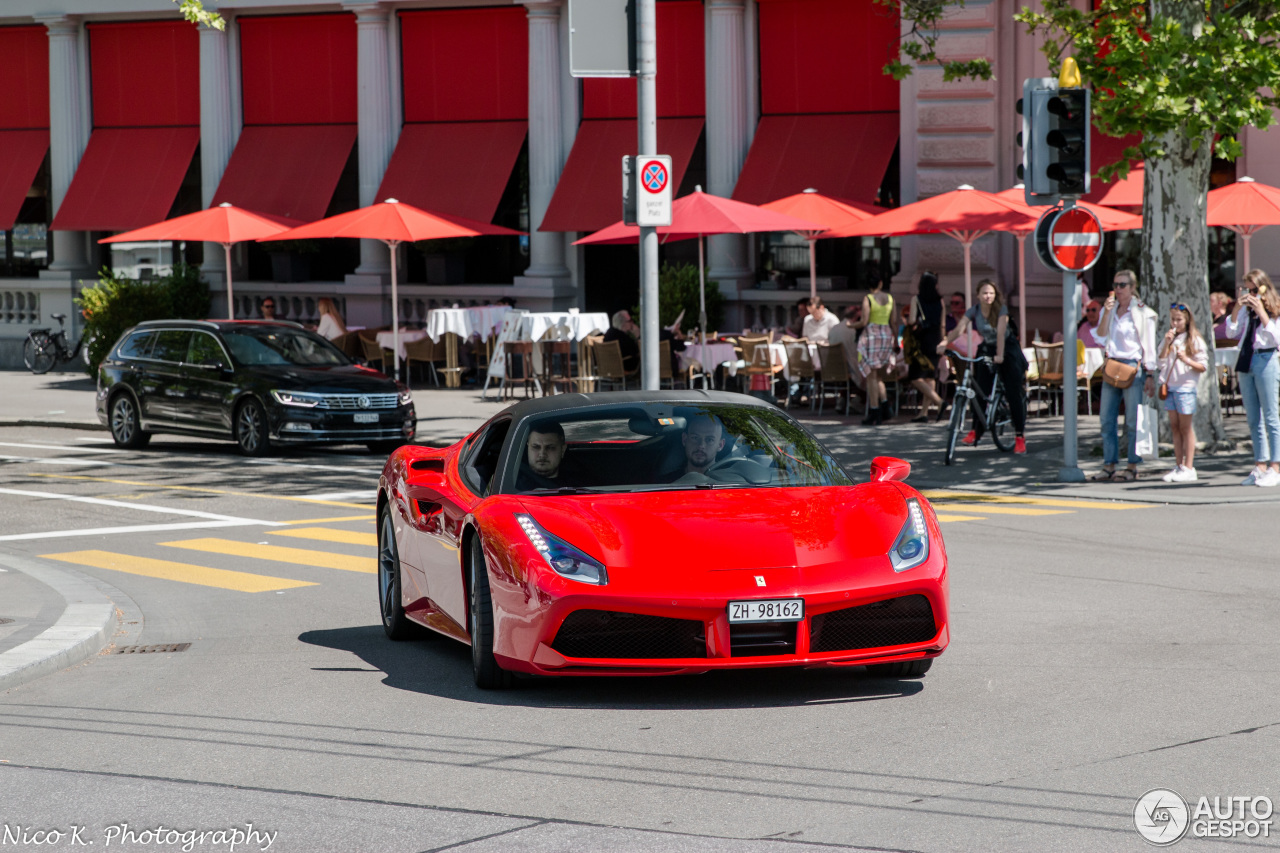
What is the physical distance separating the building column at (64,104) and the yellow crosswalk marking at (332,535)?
74.5ft

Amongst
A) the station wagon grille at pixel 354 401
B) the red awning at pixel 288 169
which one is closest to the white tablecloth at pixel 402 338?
the red awning at pixel 288 169

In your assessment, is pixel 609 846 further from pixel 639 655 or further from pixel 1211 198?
pixel 1211 198

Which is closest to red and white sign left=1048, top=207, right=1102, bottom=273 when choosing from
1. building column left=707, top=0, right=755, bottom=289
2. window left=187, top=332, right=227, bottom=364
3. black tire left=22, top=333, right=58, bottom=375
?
window left=187, top=332, right=227, bottom=364

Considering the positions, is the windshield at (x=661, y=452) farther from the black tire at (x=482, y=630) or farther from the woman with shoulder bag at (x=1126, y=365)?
the woman with shoulder bag at (x=1126, y=365)

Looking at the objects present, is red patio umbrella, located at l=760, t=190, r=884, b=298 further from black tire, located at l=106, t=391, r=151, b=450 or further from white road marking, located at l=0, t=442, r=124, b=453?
white road marking, located at l=0, t=442, r=124, b=453

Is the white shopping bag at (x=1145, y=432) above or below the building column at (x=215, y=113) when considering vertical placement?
below

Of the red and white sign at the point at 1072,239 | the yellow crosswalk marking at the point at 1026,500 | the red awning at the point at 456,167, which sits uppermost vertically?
the red awning at the point at 456,167

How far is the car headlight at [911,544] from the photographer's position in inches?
281

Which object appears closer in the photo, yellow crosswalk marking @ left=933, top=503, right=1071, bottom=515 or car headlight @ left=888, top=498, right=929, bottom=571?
car headlight @ left=888, top=498, right=929, bottom=571

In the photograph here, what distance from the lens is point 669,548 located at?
7.05 m

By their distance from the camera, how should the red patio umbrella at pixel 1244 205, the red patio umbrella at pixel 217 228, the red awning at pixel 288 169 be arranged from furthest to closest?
the red awning at pixel 288 169 → the red patio umbrella at pixel 217 228 → the red patio umbrella at pixel 1244 205

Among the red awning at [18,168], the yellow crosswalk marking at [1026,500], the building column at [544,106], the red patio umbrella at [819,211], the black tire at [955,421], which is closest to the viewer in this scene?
the yellow crosswalk marking at [1026,500]

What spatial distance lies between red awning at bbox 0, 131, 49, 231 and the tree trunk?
80.8 feet

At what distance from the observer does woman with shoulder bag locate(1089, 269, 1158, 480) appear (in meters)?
15.5
